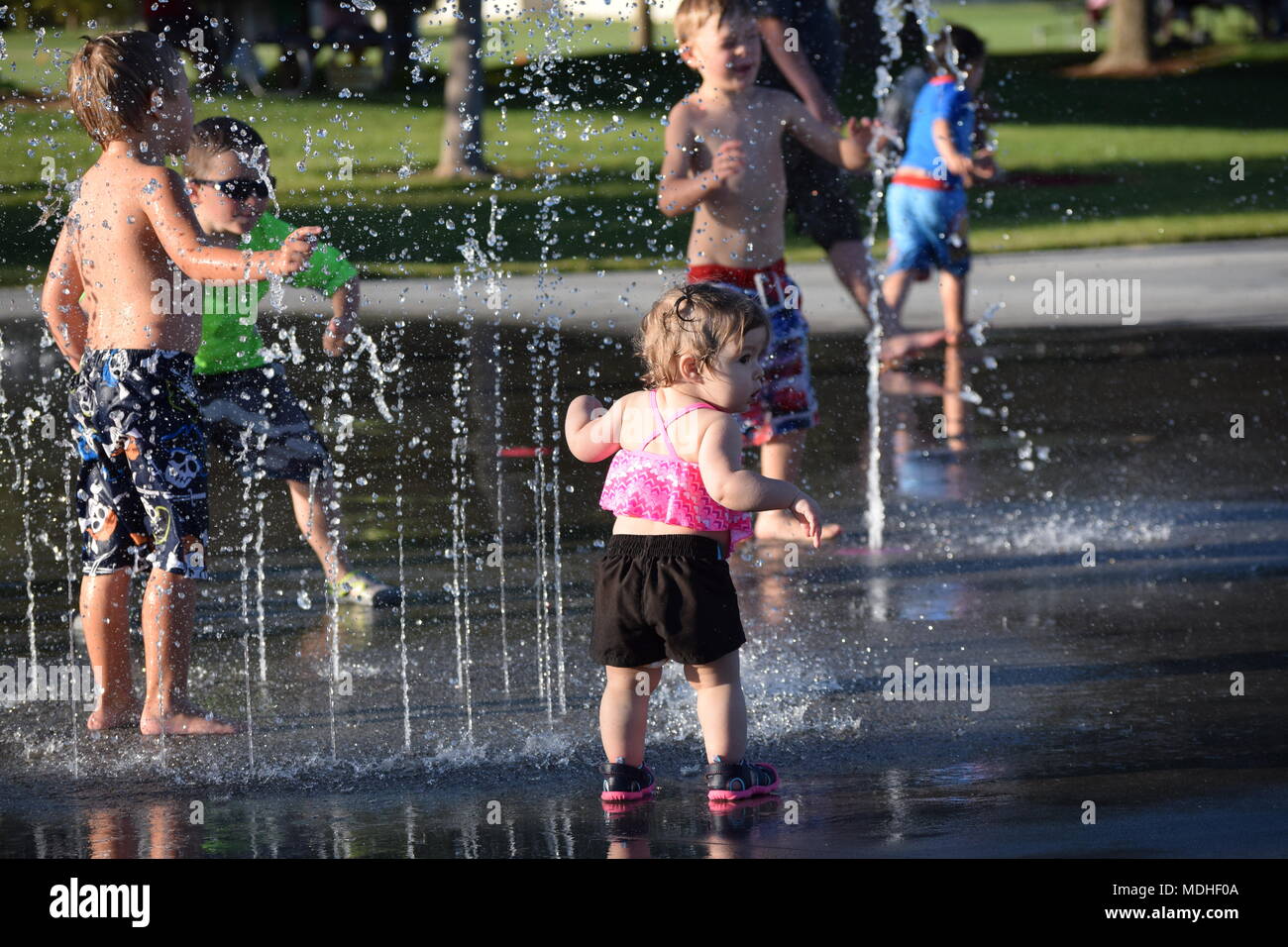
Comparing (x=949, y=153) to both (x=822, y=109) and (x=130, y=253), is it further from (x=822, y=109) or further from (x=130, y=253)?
(x=130, y=253)

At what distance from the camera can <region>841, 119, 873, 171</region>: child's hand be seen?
566 cm

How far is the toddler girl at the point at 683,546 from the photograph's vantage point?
12.4 ft

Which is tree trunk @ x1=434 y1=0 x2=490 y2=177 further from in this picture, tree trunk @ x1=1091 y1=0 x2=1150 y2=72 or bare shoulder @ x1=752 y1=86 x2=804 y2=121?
tree trunk @ x1=1091 y1=0 x2=1150 y2=72

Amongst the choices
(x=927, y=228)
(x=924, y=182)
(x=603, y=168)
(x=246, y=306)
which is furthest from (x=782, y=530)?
(x=603, y=168)

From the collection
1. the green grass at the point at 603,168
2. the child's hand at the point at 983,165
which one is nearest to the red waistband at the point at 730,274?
the child's hand at the point at 983,165

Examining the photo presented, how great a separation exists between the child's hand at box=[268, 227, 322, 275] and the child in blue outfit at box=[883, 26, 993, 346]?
17.9ft

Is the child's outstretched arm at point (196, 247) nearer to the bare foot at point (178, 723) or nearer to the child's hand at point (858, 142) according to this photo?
the bare foot at point (178, 723)

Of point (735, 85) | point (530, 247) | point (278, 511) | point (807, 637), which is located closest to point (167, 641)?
point (807, 637)

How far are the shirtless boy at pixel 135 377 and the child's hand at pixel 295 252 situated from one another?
0.31 meters

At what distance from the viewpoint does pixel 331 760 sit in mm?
4098

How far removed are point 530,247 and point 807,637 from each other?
31.4 ft

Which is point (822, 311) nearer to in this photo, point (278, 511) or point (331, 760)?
point (278, 511)

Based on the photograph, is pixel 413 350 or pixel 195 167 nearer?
pixel 195 167
